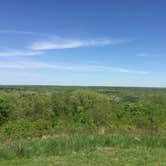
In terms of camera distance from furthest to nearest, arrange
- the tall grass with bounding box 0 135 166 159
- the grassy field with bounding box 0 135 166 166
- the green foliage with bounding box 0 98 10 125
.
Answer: the green foliage with bounding box 0 98 10 125, the tall grass with bounding box 0 135 166 159, the grassy field with bounding box 0 135 166 166

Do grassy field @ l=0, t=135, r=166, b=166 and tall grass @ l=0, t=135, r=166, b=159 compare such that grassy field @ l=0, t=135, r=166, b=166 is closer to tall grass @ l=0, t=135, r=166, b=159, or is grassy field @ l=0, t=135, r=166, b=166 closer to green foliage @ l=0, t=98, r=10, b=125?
tall grass @ l=0, t=135, r=166, b=159

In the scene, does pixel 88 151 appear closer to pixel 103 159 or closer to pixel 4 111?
pixel 103 159

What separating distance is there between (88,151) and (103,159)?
0.76m

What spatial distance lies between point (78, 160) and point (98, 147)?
1.22m

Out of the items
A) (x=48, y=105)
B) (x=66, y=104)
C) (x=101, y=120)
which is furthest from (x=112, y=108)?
(x=48, y=105)

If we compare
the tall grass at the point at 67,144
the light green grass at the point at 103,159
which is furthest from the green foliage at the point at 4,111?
the light green grass at the point at 103,159

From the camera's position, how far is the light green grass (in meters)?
5.50

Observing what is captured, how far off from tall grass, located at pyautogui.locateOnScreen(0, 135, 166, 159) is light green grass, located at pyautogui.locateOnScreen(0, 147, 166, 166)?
375 mm

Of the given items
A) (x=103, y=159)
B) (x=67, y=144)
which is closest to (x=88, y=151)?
(x=67, y=144)

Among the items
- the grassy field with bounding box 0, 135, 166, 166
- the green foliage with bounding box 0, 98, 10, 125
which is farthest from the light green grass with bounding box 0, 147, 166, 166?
the green foliage with bounding box 0, 98, 10, 125

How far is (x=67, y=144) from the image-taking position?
270 inches

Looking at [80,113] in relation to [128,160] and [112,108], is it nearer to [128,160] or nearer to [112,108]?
[112,108]

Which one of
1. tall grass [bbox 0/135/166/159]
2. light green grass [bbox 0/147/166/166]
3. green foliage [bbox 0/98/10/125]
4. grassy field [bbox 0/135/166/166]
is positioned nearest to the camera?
light green grass [bbox 0/147/166/166]

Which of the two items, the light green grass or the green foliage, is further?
the green foliage
